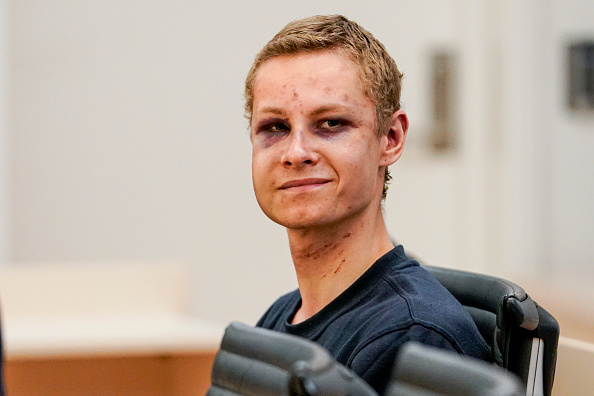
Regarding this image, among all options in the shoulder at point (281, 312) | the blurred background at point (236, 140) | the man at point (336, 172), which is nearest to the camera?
the man at point (336, 172)

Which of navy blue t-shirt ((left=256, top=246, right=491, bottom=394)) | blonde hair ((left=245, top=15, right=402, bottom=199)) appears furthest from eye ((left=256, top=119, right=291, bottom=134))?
navy blue t-shirt ((left=256, top=246, right=491, bottom=394))

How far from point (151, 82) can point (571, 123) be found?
2518mm

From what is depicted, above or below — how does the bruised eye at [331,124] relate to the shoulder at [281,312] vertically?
above

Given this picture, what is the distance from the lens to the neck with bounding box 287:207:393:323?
1.25 m

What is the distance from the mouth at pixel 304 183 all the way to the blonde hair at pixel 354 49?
4.7 inches

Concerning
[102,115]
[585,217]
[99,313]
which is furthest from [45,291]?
[585,217]

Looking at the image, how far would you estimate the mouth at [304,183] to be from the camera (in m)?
1.20

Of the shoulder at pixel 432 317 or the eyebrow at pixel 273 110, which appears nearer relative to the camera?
the shoulder at pixel 432 317

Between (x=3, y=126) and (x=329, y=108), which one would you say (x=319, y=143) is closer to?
(x=329, y=108)

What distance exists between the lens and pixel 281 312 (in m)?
1.43

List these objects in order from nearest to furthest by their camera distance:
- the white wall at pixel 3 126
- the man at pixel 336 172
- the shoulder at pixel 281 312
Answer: the man at pixel 336 172 → the shoulder at pixel 281 312 → the white wall at pixel 3 126

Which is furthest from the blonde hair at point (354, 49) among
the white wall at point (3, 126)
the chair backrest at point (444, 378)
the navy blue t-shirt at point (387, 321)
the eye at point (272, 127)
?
the white wall at point (3, 126)

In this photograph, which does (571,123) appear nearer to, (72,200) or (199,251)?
(199,251)

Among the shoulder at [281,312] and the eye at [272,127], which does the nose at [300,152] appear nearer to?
the eye at [272,127]
